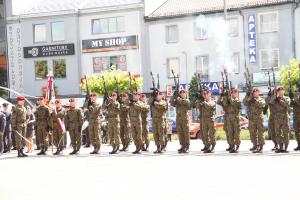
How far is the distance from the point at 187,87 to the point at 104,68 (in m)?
6.72

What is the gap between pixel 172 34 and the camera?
47781 millimetres

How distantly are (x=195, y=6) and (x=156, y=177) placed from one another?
3467cm

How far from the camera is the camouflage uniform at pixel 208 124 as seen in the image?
796 inches

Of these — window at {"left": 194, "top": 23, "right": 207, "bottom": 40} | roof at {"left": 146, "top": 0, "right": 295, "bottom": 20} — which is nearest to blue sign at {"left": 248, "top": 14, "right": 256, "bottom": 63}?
roof at {"left": 146, "top": 0, "right": 295, "bottom": 20}

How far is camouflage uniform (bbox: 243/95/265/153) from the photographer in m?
19.3

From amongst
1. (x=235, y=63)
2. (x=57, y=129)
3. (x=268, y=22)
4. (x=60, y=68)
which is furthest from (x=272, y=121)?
(x=60, y=68)

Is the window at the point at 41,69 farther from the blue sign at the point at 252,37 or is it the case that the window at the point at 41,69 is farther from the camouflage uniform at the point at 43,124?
the camouflage uniform at the point at 43,124

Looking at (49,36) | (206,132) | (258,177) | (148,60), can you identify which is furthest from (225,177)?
(49,36)

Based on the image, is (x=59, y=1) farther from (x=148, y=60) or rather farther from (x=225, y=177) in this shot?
(x=225, y=177)

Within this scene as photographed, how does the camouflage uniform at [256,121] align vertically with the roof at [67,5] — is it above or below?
below

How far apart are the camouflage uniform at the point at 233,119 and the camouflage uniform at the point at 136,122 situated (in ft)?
8.71

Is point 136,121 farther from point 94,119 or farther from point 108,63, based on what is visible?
point 108,63

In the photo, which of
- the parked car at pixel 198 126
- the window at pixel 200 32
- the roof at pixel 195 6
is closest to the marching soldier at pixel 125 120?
the parked car at pixel 198 126

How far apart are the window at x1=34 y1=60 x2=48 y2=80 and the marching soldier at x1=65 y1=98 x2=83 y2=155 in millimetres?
30068
